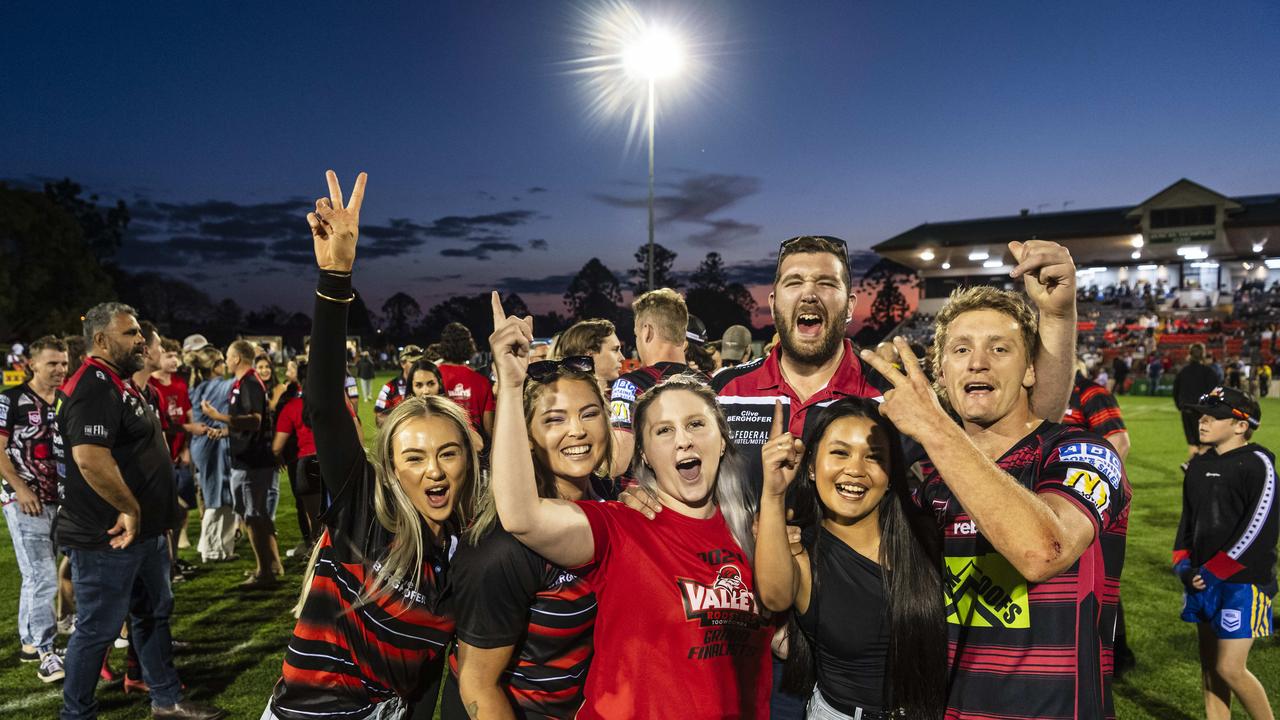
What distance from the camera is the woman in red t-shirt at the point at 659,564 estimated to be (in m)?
2.24

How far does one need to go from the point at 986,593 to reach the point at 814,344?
4.76 feet

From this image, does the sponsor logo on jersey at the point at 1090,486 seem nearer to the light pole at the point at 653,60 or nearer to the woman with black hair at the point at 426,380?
the woman with black hair at the point at 426,380

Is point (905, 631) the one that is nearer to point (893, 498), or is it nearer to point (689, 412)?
point (893, 498)

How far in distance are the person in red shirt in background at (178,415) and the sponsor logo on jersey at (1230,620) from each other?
948cm

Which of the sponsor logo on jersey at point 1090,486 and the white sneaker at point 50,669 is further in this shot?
the white sneaker at point 50,669

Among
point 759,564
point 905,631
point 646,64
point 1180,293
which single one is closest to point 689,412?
point 759,564

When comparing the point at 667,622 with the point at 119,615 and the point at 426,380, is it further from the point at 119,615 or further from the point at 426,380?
the point at 426,380

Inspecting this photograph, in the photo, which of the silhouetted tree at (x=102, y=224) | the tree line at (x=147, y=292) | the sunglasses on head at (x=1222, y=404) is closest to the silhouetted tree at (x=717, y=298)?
the tree line at (x=147, y=292)

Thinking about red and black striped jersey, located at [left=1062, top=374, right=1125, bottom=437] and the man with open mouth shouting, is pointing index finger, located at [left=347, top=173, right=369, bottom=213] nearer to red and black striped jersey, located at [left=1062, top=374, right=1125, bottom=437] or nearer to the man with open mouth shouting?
the man with open mouth shouting

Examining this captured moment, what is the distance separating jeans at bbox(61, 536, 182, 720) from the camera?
413cm

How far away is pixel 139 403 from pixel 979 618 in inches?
202

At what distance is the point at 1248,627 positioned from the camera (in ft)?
14.4

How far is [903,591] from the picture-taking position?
2.37m

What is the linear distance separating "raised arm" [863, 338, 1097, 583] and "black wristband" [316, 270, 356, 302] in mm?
1899
